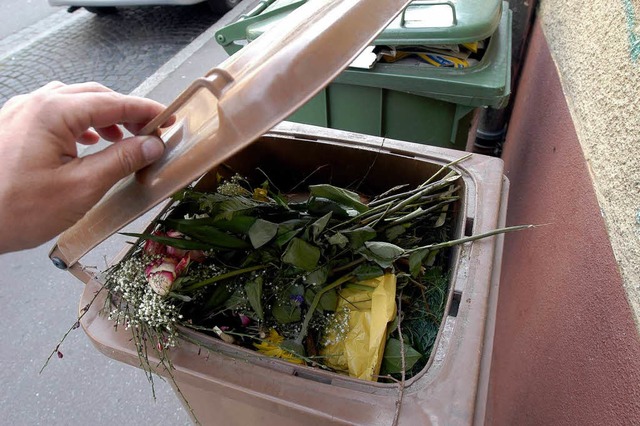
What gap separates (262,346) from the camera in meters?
1.20

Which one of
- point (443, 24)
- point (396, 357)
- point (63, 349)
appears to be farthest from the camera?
point (63, 349)

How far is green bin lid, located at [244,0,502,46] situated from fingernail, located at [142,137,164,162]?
108cm

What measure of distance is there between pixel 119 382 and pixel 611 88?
2354 mm

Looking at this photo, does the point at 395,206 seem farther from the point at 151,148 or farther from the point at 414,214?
the point at 151,148

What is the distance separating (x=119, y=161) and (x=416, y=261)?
0.81m

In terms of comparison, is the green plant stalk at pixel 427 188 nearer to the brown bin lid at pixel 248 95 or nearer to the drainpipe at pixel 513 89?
the brown bin lid at pixel 248 95

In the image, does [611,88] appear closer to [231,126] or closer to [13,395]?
[231,126]

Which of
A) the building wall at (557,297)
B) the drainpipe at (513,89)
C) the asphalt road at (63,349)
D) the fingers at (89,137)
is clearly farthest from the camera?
the drainpipe at (513,89)

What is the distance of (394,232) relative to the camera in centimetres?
136

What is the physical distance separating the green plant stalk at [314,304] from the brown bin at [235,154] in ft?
0.54

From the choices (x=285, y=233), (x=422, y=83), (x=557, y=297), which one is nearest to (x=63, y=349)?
(x=285, y=233)

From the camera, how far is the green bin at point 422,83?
5.66 ft

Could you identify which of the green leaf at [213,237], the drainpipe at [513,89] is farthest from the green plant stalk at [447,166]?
the drainpipe at [513,89]

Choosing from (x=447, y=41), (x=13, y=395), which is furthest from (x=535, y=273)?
(x=13, y=395)
